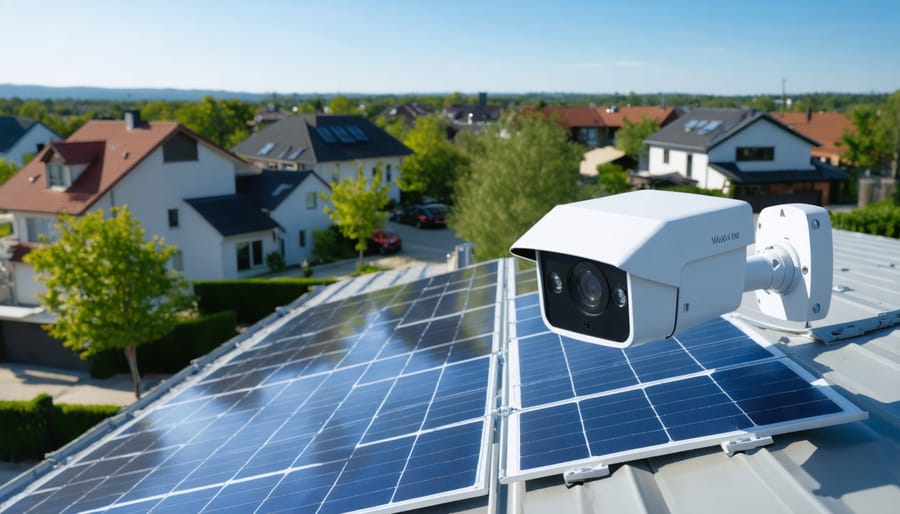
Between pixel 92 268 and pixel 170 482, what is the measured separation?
760 inches

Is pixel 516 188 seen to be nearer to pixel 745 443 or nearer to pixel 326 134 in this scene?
pixel 745 443

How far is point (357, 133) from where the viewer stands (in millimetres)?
62250

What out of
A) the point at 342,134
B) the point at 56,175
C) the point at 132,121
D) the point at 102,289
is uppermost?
the point at 132,121

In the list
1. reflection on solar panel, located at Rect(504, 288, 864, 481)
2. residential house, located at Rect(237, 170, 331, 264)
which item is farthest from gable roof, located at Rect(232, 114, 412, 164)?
reflection on solar panel, located at Rect(504, 288, 864, 481)

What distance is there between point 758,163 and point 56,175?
161 feet

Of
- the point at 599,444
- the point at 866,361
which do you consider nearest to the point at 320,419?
the point at 599,444

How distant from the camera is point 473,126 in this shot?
10444cm

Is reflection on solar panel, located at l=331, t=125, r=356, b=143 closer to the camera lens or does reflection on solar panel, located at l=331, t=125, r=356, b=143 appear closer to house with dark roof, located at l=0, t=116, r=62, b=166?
house with dark roof, located at l=0, t=116, r=62, b=166

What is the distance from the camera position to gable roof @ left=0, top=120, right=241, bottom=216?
129 ft

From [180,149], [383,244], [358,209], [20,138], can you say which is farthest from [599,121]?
[180,149]

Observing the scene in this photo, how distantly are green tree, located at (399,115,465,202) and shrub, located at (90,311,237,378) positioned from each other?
34662 millimetres

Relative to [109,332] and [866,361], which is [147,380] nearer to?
[109,332]

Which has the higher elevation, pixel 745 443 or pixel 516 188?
pixel 516 188

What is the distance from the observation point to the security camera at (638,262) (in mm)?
4320
